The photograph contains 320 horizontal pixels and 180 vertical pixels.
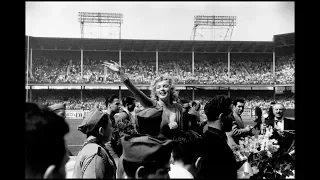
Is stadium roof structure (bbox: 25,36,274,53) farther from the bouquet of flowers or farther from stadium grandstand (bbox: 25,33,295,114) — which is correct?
the bouquet of flowers

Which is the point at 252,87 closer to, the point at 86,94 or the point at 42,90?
the point at 86,94

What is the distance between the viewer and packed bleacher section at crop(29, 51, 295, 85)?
40.6 metres

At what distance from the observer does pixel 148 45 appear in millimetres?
41688

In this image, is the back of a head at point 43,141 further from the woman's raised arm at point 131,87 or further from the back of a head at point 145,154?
the woman's raised arm at point 131,87

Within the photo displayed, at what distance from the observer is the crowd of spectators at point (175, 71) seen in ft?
133

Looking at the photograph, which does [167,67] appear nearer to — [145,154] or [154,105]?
[154,105]

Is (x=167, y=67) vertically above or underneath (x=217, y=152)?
above

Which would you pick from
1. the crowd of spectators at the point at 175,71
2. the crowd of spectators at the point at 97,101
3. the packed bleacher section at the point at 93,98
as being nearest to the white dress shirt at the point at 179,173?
the crowd of spectators at the point at 97,101

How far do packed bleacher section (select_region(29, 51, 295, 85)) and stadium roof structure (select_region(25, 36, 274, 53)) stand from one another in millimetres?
1581

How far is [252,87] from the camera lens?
42281 millimetres

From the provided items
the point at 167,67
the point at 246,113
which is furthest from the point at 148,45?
the point at 246,113

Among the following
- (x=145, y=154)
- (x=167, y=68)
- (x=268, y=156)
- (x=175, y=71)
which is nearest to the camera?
(x=145, y=154)

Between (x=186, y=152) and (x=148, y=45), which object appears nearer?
(x=186, y=152)

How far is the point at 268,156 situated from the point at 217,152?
104cm
